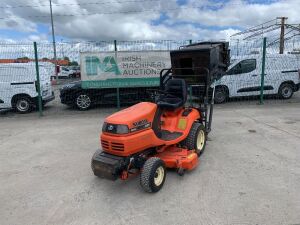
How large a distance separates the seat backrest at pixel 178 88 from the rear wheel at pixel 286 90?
7.61m

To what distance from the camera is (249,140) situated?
19.0ft

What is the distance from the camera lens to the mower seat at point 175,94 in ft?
14.9

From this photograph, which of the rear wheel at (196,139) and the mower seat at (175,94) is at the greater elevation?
the mower seat at (175,94)

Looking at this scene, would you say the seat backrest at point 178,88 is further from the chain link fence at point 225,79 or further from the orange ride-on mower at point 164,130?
the chain link fence at point 225,79

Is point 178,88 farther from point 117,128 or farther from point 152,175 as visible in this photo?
point 152,175

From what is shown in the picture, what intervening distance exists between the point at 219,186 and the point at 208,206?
573 millimetres

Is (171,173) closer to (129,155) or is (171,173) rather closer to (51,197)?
(129,155)

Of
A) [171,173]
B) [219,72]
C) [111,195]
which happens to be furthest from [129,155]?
[219,72]

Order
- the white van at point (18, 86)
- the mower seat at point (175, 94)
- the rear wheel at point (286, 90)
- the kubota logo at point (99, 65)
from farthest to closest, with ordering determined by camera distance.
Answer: the rear wheel at point (286, 90), the white van at point (18, 86), the kubota logo at point (99, 65), the mower seat at point (175, 94)

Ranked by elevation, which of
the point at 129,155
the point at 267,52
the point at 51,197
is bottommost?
the point at 51,197

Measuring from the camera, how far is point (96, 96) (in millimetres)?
9938

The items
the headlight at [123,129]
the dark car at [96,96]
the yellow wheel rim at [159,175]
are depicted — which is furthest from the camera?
the dark car at [96,96]

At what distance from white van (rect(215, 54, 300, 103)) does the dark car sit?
3.16 meters

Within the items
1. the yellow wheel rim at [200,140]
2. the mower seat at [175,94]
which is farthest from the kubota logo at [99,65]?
the yellow wheel rim at [200,140]
